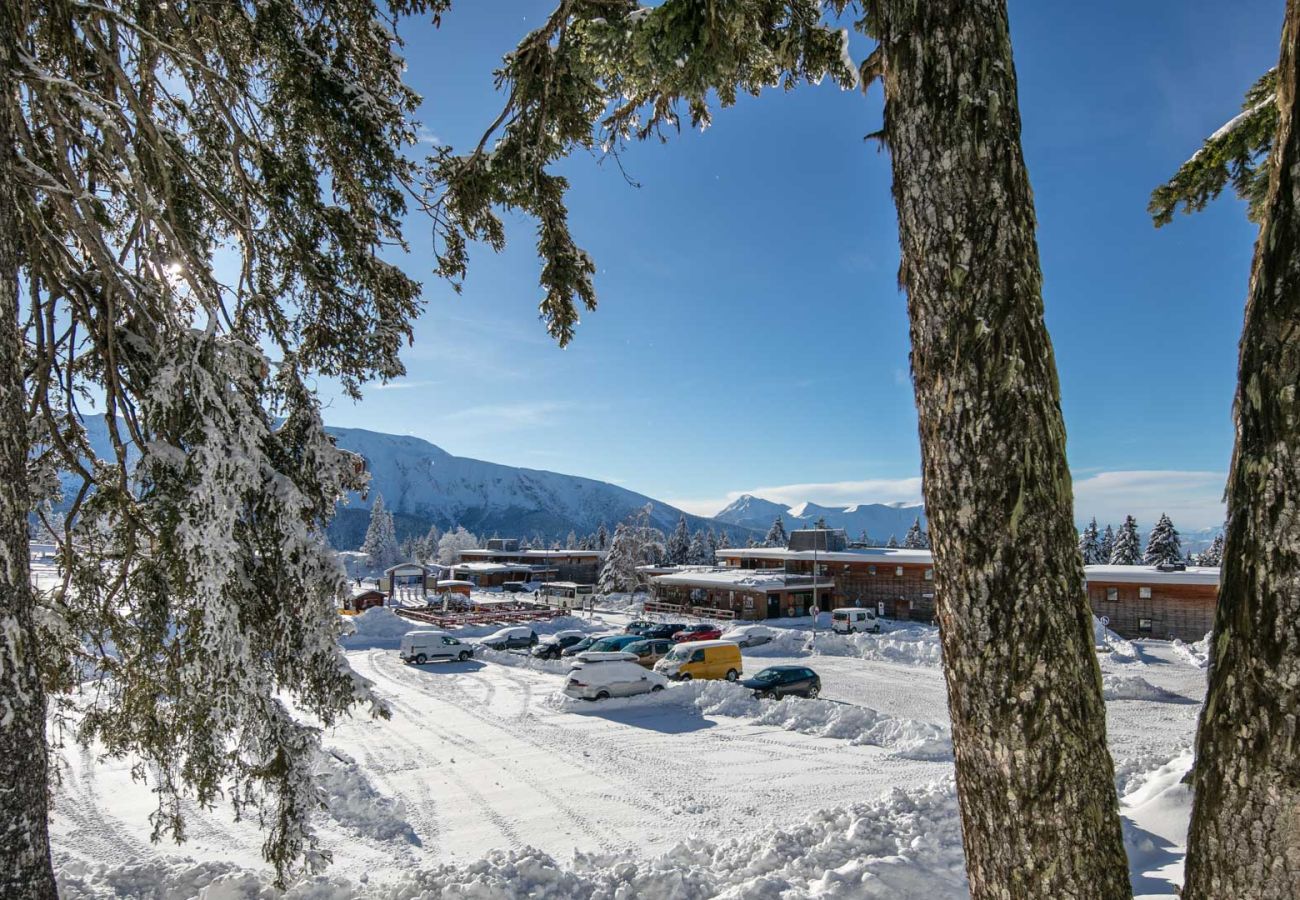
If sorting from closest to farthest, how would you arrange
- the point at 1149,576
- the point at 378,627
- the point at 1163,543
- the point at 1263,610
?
1. the point at 1263,610
2. the point at 1149,576
3. the point at 378,627
4. the point at 1163,543

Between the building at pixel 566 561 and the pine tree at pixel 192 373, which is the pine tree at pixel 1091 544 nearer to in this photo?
the building at pixel 566 561

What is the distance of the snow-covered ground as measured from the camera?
26.0ft

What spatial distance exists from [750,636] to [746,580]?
11.3 metres

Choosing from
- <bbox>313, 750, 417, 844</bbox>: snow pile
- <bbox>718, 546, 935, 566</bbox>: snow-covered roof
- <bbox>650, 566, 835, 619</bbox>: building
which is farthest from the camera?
<bbox>650, 566, 835, 619</bbox>: building

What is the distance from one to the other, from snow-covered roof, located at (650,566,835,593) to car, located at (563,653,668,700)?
2242 cm

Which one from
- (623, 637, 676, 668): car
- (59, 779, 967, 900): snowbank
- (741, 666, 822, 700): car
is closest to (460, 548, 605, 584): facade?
(623, 637, 676, 668): car

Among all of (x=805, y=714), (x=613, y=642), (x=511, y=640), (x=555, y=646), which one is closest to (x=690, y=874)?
(x=805, y=714)

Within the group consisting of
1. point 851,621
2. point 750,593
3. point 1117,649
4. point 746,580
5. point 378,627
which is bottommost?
point 378,627

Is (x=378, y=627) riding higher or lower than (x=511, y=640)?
lower

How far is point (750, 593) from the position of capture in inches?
1666

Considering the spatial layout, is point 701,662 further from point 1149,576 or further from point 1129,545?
point 1129,545

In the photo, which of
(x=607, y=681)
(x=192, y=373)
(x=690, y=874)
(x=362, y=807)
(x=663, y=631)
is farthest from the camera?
(x=663, y=631)

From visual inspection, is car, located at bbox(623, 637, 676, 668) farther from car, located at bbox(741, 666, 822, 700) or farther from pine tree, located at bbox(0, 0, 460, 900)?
pine tree, located at bbox(0, 0, 460, 900)

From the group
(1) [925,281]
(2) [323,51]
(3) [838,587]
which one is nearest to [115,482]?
(2) [323,51]
